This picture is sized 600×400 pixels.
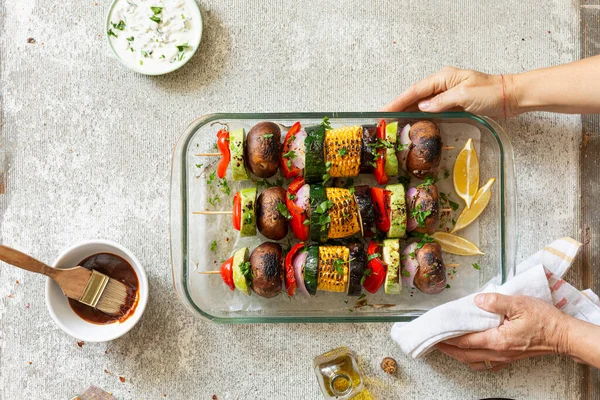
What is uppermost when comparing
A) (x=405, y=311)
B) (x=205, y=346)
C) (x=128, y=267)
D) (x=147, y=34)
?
(x=147, y=34)

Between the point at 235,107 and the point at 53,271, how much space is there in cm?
111

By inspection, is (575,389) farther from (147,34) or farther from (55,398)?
(147,34)

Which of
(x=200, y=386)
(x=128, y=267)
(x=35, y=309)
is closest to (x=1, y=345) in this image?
(x=35, y=309)

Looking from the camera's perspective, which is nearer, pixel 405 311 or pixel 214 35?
pixel 405 311

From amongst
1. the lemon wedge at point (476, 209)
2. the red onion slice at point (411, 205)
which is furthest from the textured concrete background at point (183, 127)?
the red onion slice at point (411, 205)

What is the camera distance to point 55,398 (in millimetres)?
2482

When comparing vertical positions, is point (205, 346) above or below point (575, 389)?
above

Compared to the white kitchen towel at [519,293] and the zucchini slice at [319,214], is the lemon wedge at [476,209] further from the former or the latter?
the zucchini slice at [319,214]

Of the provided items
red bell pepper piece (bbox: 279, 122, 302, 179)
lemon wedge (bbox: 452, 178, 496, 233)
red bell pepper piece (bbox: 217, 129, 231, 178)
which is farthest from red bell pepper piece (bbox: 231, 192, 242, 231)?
lemon wedge (bbox: 452, 178, 496, 233)

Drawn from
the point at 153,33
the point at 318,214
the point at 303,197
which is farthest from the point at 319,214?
the point at 153,33

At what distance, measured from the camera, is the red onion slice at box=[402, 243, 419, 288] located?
2.22 metres

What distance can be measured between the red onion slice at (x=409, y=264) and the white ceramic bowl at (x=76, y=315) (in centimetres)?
116

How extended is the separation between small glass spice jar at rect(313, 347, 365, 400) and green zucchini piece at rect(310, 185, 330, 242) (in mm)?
633

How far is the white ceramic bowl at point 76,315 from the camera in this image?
2.26m
